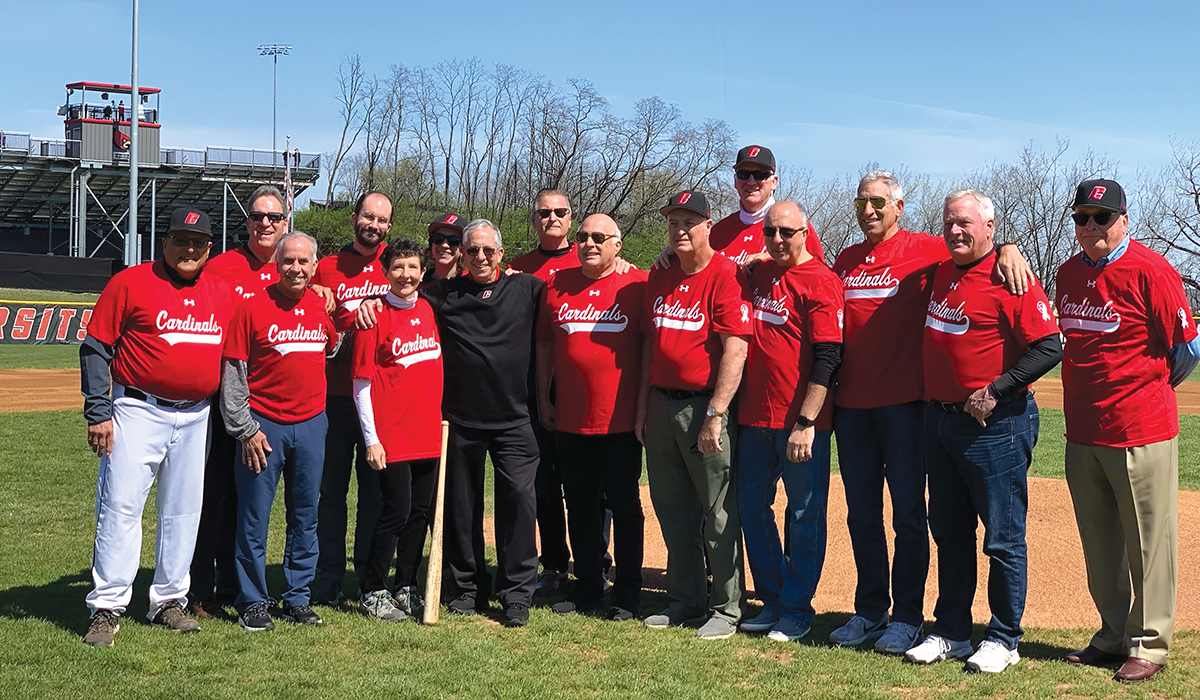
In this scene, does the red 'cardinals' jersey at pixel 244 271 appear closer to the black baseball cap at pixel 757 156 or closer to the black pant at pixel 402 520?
the black pant at pixel 402 520

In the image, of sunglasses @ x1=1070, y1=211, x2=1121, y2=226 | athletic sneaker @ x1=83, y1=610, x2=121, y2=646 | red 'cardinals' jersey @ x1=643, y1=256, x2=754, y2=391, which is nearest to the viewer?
sunglasses @ x1=1070, y1=211, x2=1121, y2=226

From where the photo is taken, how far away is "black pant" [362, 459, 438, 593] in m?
5.88

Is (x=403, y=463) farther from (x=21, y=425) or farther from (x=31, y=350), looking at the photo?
(x=31, y=350)

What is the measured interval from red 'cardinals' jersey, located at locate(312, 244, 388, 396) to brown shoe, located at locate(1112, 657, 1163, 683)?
173 inches

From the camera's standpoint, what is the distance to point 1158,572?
500 centimetres

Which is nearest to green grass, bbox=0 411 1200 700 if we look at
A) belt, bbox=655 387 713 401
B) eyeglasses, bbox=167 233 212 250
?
belt, bbox=655 387 713 401

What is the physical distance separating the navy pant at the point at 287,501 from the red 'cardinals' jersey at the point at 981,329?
3369mm

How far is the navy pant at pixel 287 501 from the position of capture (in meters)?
5.64

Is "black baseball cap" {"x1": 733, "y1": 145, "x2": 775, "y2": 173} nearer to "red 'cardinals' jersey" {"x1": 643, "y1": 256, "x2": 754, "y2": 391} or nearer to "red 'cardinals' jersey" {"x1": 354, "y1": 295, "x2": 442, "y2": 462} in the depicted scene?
"red 'cardinals' jersey" {"x1": 643, "y1": 256, "x2": 754, "y2": 391}

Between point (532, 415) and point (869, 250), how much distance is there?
7.21 ft

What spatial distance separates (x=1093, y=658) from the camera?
5.23m

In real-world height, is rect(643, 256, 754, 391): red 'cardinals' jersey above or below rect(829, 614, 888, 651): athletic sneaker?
above

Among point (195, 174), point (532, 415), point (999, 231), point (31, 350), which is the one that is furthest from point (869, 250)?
point (195, 174)

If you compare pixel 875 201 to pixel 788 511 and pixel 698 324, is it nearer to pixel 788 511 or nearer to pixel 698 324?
pixel 698 324
